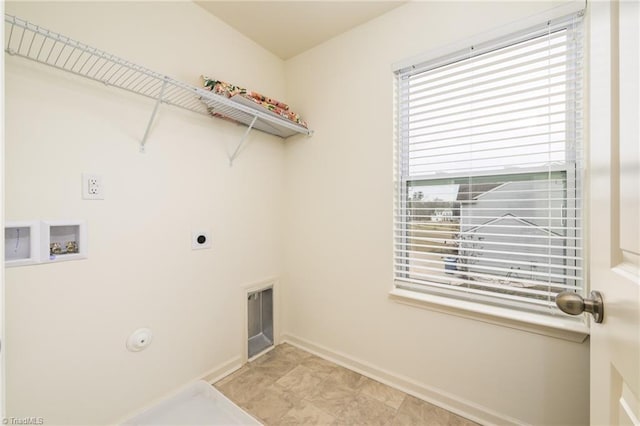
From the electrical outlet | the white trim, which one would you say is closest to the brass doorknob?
the white trim

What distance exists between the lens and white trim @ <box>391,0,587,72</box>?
1.18 meters

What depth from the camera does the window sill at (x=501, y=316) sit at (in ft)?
3.83

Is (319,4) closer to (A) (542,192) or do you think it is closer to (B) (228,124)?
(B) (228,124)

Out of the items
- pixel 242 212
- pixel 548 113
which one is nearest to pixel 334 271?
pixel 242 212

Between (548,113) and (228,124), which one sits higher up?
(228,124)

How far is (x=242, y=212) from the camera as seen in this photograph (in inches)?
75.0

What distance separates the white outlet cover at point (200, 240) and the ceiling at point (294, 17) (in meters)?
1.42

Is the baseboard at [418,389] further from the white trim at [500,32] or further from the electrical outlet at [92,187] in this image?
the white trim at [500,32]

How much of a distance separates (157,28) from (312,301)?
2.01 m

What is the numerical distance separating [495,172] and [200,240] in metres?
1.74

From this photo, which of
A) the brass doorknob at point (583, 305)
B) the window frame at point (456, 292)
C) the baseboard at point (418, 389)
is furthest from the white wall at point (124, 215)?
the brass doorknob at point (583, 305)

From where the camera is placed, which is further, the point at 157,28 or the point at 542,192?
the point at 157,28

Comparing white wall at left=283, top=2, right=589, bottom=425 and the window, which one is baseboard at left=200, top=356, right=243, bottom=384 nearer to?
white wall at left=283, top=2, right=589, bottom=425

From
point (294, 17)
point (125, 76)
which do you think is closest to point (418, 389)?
point (125, 76)
